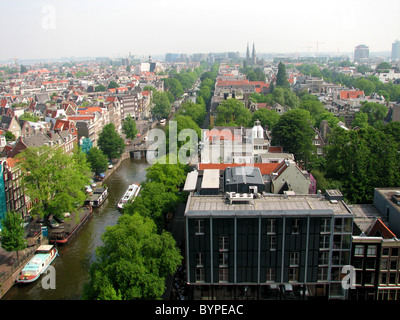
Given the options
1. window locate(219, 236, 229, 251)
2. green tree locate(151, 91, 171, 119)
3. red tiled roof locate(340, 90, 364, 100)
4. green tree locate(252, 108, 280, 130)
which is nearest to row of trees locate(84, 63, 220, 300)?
window locate(219, 236, 229, 251)

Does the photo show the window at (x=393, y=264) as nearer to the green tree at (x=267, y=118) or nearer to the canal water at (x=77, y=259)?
the canal water at (x=77, y=259)

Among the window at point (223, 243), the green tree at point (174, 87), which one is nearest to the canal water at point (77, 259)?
the window at point (223, 243)

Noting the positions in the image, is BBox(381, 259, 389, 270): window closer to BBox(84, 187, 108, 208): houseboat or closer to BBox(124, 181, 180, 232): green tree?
BBox(124, 181, 180, 232): green tree

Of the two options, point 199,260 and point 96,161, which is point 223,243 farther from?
point 96,161

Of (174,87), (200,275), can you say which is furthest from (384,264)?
(174,87)
